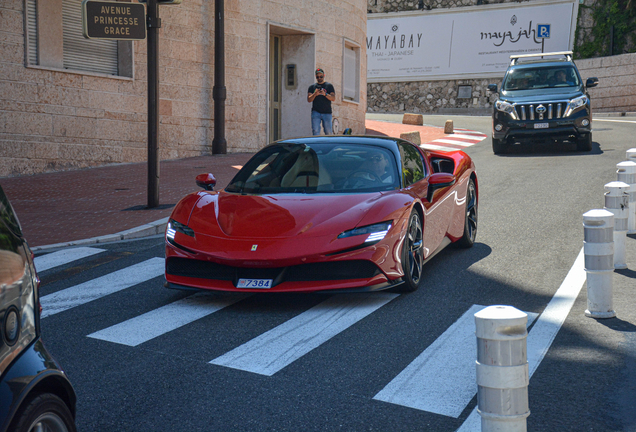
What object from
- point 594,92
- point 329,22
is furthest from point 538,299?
point 594,92

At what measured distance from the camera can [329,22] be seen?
71.7 ft

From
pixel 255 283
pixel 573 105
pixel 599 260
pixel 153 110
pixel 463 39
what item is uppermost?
pixel 463 39

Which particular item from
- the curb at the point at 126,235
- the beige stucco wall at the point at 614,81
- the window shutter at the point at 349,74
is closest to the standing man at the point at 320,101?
the window shutter at the point at 349,74

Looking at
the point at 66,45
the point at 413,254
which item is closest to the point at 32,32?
the point at 66,45

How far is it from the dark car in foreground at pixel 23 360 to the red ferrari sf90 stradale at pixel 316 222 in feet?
9.74

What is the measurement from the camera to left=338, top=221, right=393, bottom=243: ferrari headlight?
5.60 m

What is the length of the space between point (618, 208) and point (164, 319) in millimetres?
4102

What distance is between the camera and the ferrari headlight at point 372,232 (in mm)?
5600

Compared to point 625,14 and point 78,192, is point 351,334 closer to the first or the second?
point 78,192

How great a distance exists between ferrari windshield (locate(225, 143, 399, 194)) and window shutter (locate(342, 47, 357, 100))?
16.8 meters

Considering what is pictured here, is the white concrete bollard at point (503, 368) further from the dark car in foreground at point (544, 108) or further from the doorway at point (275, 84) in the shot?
the doorway at point (275, 84)

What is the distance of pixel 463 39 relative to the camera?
39.8 meters

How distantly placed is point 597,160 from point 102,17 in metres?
10.3

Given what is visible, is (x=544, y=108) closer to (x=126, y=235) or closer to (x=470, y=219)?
(x=470, y=219)
